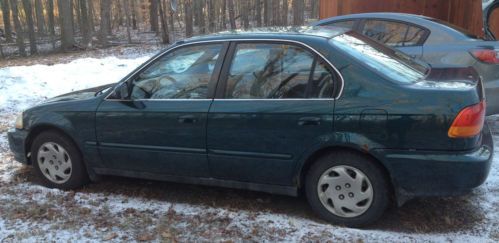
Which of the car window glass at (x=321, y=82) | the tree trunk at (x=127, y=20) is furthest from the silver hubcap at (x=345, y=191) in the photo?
the tree trunk at (x=127, y=20)

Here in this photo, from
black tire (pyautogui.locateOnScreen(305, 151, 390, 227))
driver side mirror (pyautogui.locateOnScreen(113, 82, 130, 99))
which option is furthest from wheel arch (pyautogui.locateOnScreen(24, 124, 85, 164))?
black tire (pyautogui.locateOnScreen(305, 151, 390, 227))

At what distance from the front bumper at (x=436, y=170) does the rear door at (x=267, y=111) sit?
1.92ft

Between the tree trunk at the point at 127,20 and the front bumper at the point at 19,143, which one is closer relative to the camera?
the front bumper at the point at 19,143

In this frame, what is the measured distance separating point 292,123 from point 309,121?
0.47 feet

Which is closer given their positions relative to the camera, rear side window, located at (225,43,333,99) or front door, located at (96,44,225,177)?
rear side window, located at (225,43,333,99)

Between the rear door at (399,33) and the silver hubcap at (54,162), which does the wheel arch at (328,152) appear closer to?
the silver hubcap at (54,162)

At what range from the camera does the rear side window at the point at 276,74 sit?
12.9 ft

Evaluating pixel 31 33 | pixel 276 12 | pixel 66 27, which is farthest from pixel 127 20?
pixel 66 27

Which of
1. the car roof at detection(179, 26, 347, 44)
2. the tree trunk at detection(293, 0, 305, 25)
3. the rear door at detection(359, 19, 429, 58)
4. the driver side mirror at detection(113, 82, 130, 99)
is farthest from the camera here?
the tree trunk at detection(293, 0, 305, 25)

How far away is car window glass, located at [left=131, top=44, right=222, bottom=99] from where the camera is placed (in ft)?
14.3

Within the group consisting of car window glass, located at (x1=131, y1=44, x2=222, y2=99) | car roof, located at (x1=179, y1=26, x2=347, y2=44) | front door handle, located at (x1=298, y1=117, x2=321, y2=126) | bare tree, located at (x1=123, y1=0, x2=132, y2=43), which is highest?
car roof, located at (x1=179, y1=26, x2=347, y2=44)

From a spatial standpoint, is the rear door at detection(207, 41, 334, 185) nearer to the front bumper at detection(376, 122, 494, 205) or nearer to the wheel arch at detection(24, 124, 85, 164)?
the front bumper at detection(376, 122, 494, 205)

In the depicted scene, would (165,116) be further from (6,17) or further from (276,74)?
(6,17)

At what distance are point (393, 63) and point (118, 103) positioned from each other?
2.53m
